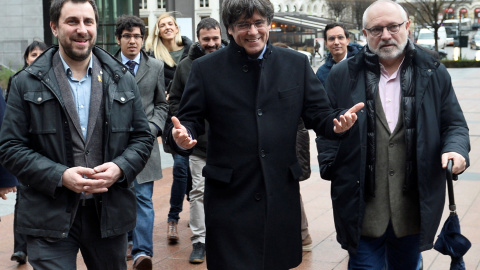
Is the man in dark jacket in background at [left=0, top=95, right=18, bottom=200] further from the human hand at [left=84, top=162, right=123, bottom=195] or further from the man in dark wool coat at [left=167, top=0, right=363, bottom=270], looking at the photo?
the man in dark wool coat at [left=167, top=0, right=363, bottom=270]

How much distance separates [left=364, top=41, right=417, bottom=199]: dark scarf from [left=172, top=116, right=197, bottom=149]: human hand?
1115 millimetres

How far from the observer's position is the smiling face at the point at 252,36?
3975mm

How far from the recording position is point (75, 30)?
406 centimetres

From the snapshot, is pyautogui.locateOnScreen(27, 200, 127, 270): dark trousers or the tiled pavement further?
the tiled pavement

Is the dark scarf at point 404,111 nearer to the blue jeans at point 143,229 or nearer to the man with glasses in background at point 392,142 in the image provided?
the man with glasses in background at point 392,142

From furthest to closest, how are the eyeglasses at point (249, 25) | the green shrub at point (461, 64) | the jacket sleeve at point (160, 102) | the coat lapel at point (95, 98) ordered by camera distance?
the green shrub at point (461, 64) < the jacket sleeve at point (160, 102) < the coat lapel at point (95, 98) < the eyeglasses at point (249, 25)

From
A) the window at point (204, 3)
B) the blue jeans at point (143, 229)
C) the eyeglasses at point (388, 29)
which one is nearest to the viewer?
the eyeglasses at point (388, 29)

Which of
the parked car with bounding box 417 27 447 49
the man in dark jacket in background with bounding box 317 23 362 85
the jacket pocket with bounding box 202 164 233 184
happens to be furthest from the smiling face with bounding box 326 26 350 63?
the parked car with bounding box 417 27 447 49

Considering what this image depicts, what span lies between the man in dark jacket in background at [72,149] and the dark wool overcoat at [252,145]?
0.40 metres

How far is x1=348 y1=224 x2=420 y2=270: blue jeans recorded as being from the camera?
15.0 ft

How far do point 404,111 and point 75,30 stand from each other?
1.82 m

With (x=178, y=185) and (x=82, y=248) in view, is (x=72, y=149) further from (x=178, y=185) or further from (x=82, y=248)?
(x=178, y=185)

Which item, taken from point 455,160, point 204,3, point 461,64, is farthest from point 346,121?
point 204,3

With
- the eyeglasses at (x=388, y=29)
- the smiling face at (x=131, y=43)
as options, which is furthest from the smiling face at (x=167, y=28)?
the eyeglasses at (x=388, y=29)
